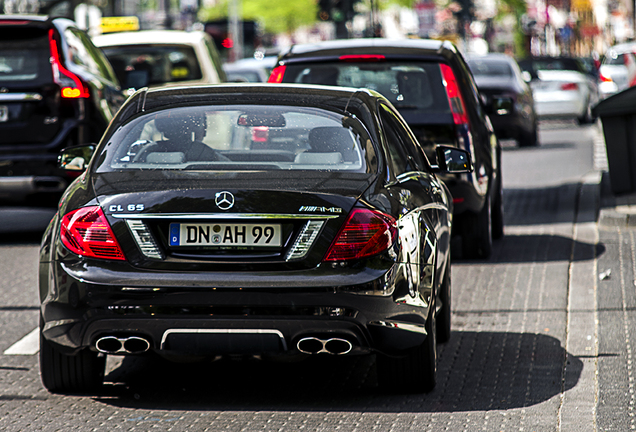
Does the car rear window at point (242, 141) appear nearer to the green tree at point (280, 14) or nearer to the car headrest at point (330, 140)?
the car headrest at point (330, 140)

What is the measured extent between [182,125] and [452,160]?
70.2 inches

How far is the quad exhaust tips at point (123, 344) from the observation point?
4832 mm

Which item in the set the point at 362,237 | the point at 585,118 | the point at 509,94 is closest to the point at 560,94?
the point at 585,118

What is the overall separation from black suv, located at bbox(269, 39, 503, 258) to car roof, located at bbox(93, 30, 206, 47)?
17.4ft

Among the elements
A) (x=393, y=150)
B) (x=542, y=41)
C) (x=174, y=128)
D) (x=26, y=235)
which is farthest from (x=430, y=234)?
(x=542, y=41)

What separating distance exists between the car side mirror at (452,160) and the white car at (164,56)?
7924mm

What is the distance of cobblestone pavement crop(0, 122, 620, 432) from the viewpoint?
490 centimetres

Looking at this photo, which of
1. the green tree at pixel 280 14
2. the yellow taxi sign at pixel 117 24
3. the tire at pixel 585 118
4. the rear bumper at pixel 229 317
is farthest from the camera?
the green tree at pixel 280 14

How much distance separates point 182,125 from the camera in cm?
542

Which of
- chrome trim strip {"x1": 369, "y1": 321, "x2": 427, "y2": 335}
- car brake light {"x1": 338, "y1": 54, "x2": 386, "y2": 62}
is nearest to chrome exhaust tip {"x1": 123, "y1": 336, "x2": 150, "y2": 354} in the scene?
chrome trim strip {"x1": 369, "y1": 321, "x2": 427, "y2": 335}

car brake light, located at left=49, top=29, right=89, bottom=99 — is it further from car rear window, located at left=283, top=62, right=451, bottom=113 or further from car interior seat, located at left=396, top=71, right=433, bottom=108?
car interior seat, located at left=396, top=71, right=433, bottom=108

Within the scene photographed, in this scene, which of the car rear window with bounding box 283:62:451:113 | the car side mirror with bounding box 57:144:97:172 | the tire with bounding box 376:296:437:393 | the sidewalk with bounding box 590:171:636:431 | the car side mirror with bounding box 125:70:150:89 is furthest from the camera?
the car side mirror with bounding box 125:70:150:89

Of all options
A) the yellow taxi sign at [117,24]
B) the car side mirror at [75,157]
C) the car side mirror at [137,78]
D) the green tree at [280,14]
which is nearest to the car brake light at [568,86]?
the yellow taxi sign at [117,24]

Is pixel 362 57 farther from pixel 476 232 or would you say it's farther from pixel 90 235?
pixel 90 235
